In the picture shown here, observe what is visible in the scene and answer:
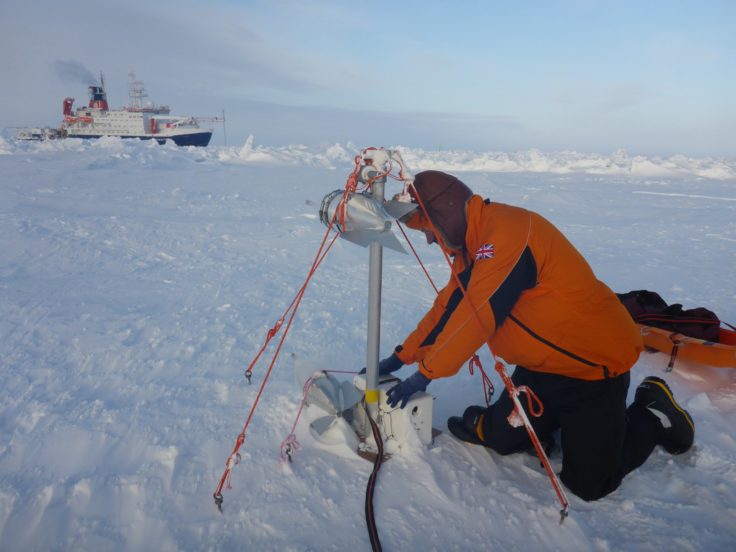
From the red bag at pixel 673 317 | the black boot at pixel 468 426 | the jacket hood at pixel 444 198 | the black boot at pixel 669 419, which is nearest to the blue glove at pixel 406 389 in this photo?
the black boot at pixel 468 426

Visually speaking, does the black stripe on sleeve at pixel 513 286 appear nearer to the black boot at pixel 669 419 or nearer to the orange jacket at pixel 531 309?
the orange jacket at pixel 531 309

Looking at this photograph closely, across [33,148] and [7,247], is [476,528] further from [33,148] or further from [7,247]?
[33,148]

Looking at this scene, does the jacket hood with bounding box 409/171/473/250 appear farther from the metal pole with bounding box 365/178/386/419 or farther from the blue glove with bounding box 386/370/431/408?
the blue glove with bounding box 386/370/431/408

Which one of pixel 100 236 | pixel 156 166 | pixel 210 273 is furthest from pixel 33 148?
pixel 210 273

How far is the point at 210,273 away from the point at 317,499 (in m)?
3.39

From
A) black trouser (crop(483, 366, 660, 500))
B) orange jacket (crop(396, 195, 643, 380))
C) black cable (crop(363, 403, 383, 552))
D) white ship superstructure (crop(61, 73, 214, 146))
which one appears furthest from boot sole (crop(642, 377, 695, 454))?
white ship superstructure (crop(61, 73, 214, 146))

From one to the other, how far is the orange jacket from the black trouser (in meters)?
0.08

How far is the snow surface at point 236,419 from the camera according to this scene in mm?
1595

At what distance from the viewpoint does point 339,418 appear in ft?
6.50

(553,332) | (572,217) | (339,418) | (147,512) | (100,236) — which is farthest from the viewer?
(572,217)

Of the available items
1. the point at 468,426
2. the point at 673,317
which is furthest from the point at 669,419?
the point at 673,317

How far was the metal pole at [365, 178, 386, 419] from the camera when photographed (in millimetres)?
1719

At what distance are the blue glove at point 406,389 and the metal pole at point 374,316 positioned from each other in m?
0.09

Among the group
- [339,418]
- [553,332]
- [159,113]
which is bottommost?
[339,418]
